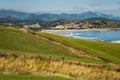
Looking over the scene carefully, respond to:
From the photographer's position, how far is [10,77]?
14.4 m

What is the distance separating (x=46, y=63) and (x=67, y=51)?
19.3 metres

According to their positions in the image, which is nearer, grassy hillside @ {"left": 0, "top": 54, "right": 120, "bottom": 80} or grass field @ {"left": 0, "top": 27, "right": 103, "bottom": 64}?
grassy hillside @ {"left": 0, "top": 54, "right": 120, "bottom": 80}

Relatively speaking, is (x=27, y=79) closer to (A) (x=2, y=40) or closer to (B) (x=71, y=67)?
(B) (x=71, y=67)

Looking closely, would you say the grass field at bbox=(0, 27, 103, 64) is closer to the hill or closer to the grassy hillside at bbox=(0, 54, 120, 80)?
the hill

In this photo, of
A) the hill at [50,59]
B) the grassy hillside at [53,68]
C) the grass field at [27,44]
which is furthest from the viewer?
the grass field at [27,44]

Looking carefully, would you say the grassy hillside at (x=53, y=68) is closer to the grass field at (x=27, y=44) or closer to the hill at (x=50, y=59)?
the hill at (x=50, y=59)

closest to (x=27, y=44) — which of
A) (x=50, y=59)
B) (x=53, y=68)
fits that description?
(x=50, y=59)

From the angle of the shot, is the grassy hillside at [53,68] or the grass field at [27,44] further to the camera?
the grass field at [27,44]

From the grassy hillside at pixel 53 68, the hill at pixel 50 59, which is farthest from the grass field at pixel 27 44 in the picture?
the grassy hillside at pixel 53 68

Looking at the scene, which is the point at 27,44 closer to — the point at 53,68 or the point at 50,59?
the point at 50,59

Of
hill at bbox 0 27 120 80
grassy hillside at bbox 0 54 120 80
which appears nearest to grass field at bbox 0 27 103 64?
hill at bbox 0 27 120 80

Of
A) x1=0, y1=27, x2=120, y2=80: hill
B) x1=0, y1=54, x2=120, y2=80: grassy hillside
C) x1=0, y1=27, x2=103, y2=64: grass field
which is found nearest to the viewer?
x1=0, y1=27, x2=120, y2=80: hill

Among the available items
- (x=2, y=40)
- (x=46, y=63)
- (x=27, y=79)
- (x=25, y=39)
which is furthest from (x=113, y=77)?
(x=25, y=39)

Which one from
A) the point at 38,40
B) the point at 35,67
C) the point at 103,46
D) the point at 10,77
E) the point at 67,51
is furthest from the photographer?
the point at 103,46
